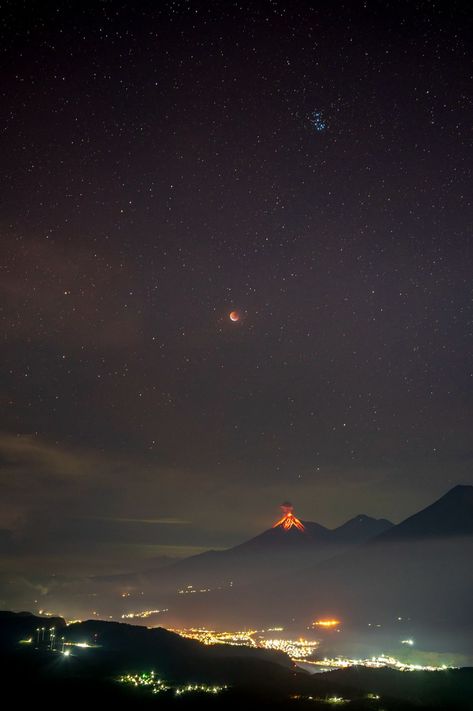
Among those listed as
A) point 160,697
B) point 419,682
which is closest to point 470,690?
point 419,682

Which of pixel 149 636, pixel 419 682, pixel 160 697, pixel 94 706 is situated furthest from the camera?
pixel 149 636

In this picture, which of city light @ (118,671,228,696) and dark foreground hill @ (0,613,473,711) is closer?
dark foreground hill @ (0,613,473,711)

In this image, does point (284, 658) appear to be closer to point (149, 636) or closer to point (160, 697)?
point (149, 636)

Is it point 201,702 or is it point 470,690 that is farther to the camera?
point 470,690

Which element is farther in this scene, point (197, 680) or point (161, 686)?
point (197, 680)

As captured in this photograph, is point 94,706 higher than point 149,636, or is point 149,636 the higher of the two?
point 149,636

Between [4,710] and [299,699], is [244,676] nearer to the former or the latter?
[299,699]

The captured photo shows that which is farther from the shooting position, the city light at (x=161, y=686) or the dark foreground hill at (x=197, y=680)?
the city light at (x=161, y=686)

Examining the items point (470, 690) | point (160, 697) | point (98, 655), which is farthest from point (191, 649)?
point (470, 690)

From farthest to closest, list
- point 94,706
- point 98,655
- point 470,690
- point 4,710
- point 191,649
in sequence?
1. point 191,649
2. point 98,655
3. point 470,690
4. point 94,706
5. point 4,710
